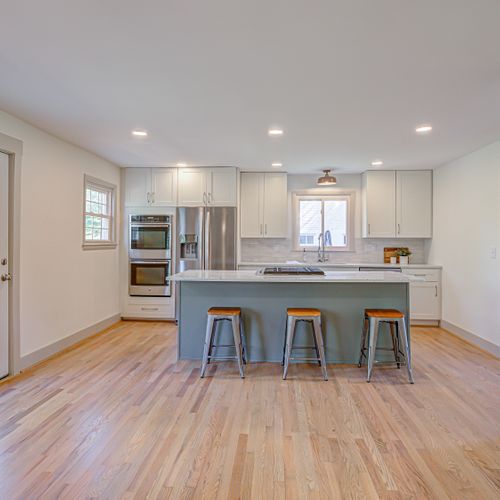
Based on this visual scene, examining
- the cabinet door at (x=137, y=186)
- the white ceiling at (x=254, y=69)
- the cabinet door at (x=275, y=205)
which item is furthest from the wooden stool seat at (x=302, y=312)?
the cabinet door at (x=137, y=186)

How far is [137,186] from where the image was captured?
5367mm

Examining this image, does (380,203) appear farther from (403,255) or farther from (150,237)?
(150,237)

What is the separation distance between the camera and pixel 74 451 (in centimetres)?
206

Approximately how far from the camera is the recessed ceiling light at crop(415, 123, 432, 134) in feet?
11.1

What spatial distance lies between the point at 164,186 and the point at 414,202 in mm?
3889

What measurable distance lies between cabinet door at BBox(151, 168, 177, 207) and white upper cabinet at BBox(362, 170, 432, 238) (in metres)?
3.02

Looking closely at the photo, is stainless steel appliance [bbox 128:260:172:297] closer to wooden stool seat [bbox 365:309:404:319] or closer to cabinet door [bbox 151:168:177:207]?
cabinet door [bbox 151:168:177:207]

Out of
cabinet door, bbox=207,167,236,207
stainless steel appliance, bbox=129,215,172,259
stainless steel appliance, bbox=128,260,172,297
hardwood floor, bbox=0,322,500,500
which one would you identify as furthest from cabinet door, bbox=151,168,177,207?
hardwood floor, bbox=0,322,500,500

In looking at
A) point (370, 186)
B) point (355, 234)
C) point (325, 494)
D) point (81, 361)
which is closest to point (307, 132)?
point (370, 186)

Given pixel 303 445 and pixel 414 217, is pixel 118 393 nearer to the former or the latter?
pixel 303 445

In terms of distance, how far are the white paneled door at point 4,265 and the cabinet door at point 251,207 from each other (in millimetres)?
3226

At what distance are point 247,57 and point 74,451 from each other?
2.59 meters

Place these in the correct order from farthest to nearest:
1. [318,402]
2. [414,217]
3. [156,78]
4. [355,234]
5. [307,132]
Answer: [355,234] → [414,217] → [307,132] → [318,402] → [156,78]

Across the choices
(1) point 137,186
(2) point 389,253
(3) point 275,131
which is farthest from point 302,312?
(1) point 137,186
